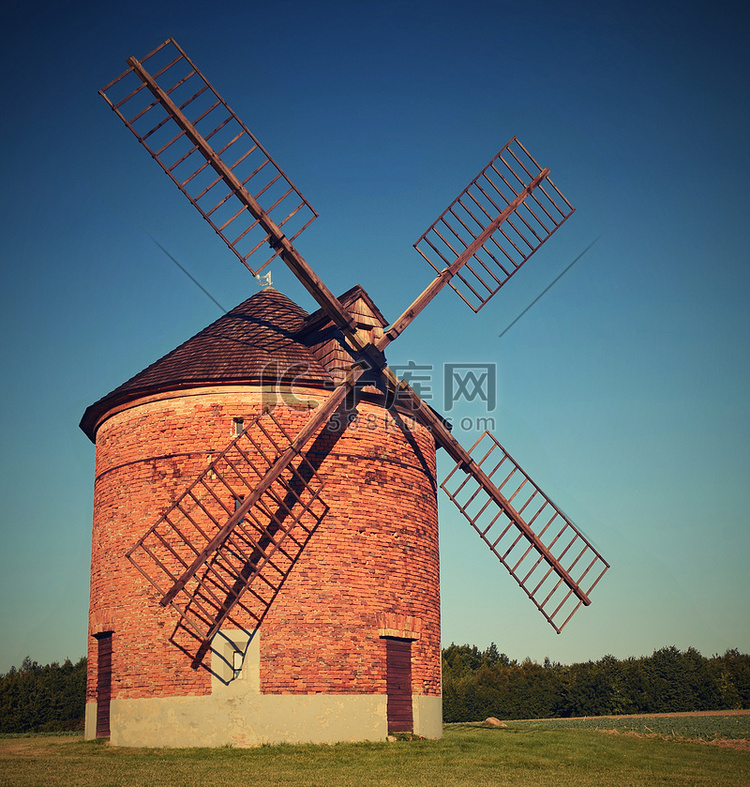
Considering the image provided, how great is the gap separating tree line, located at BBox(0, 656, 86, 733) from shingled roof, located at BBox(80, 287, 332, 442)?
590 inches

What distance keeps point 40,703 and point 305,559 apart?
18.3m

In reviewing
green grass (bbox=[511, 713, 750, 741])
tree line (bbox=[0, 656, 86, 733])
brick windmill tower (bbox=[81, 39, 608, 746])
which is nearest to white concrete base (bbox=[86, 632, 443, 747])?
brick windmill tower (bbox=[81, 39, 608, 746])

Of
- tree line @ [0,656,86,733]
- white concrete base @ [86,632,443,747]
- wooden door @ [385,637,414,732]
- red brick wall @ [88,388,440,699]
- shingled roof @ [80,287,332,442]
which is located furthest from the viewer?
tree line @ [0,656,86,733]

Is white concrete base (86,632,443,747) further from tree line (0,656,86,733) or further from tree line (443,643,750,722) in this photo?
tree line (443,643,750,722)

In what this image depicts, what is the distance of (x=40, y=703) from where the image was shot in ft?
89.6

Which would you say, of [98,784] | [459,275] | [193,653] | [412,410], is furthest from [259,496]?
[459,275]

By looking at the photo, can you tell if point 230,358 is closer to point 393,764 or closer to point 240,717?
point 240,717

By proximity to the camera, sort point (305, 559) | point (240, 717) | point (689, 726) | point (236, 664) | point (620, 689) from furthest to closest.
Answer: point (620, 689)
point (689, 726)
point (305, 559)
point (236, 664)
point (240, 717)

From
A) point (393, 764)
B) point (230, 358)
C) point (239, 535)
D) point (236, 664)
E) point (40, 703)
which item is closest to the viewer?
point (393, 764)

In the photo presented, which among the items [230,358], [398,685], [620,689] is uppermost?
[230,358]

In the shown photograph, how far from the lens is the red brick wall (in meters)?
13.4

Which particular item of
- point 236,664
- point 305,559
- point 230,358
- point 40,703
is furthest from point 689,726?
point 40,703

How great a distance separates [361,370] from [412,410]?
159cm

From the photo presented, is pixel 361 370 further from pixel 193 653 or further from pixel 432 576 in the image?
pixel 193 653
